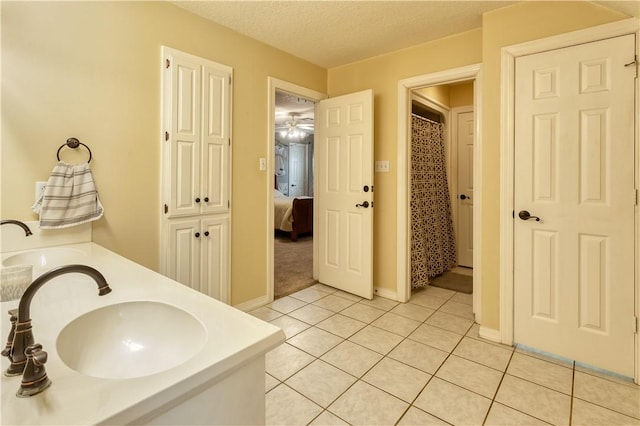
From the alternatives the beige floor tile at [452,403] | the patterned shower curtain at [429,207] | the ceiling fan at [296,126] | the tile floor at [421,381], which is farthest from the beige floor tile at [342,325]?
the ceiling fan at [296,126]

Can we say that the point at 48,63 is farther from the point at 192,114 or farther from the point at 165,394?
the point at 165,394

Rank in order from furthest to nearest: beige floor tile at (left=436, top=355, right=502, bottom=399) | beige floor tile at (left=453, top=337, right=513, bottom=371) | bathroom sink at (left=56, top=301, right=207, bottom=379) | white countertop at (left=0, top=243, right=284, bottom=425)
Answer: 1. beige floor tile at (left=453, top=337, right=513, bottom=371)
2. beige floor tile at (left=436, top=355, right=502, bottom=399)
3. bathroom sink at (left=56, top=301, right=207, bottom=379)
4. white countertop at (left=0, top=243, right=284, bottom=425)

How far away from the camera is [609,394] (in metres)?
1.76

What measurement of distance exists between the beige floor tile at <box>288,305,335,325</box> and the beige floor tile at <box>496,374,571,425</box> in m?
1.38

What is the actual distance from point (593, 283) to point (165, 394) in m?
2.45

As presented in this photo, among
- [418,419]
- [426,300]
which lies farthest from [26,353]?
[426,300]

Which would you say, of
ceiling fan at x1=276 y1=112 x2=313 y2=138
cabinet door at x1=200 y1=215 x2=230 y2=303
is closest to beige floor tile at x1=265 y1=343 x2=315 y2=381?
cabinet door at x1=200 y1=215 x2=230 y2=303

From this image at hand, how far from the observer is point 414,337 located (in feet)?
7.87

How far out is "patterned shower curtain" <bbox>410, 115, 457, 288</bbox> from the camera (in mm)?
3479

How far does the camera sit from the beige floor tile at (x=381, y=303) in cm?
299

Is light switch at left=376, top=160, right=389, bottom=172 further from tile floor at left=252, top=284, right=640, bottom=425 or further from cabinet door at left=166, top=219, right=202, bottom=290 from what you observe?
cabinet door at left=166, top=219, right=202, bottom=290

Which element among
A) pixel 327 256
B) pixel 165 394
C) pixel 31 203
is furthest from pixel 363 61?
pixel 165 394

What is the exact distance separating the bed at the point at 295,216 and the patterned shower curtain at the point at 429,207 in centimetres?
264

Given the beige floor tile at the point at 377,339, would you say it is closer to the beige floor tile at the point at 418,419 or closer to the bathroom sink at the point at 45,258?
the beige floor tile at the point at 418,419
